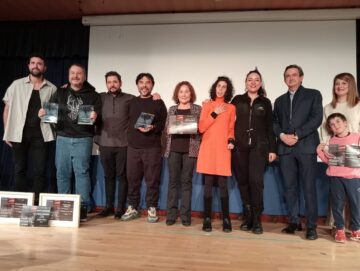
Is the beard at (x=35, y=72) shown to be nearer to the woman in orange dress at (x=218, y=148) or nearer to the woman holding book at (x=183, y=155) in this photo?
the woman holding book at (x=183, y=155)

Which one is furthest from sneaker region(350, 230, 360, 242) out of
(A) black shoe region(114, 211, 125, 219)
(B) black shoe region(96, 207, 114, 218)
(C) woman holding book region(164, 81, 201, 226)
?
(B) black shoe region(96, 207, 114, 218)

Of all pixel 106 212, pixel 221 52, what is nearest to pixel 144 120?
pixel 106 212

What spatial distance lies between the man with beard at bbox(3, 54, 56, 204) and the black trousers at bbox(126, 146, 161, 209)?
2.73 ft

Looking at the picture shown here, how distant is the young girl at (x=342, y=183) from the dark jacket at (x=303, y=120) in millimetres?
110

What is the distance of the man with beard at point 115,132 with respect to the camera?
3066 millimetres

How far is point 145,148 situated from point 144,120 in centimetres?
28

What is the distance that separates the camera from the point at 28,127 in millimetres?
3047

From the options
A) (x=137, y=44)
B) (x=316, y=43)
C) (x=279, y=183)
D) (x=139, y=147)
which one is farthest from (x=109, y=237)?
(x=316, y=43)

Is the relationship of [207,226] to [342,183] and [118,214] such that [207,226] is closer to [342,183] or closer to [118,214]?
[118,214]

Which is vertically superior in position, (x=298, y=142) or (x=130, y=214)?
(x=298, y=142)

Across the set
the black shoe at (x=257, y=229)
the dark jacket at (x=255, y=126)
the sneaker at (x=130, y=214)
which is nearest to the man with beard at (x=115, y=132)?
the sneaker at (x=130, y=214)

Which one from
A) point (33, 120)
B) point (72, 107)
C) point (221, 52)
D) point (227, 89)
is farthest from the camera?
point (221, 52)

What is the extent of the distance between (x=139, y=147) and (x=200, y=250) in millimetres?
1191

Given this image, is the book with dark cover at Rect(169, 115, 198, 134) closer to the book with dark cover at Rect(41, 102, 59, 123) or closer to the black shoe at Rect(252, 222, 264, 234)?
the black shoe at Rect(252, 222, 264, 234)
